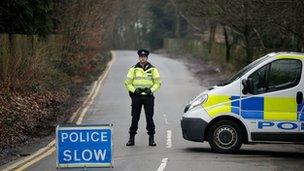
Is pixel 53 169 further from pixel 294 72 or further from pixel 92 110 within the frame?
pixel 92 110

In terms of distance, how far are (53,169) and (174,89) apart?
1862cm

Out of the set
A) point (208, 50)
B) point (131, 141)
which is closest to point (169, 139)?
point (131, 141)

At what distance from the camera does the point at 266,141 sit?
1300 centimetres

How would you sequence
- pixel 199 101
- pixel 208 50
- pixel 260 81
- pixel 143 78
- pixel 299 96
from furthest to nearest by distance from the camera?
pixel 208 50 < pixel 143 78 < pixel 199 101 < pixel 260 81 < pixel 299 96

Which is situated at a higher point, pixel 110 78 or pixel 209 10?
pixel 209 10

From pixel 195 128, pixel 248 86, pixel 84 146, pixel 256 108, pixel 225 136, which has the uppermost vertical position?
pixel 248 86

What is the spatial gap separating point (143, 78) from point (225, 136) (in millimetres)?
2132

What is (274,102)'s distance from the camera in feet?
42.2

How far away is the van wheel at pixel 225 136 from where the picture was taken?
13.1 metres

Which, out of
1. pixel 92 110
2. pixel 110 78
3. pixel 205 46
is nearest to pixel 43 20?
pixel 92 110

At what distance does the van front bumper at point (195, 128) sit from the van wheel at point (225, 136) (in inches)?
6.8

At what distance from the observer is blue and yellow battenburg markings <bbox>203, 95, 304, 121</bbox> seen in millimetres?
12805

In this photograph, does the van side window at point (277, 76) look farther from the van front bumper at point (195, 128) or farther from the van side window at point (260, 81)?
the van front bumper at point (195, 128)

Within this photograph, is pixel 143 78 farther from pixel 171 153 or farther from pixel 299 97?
pixel 299 97
